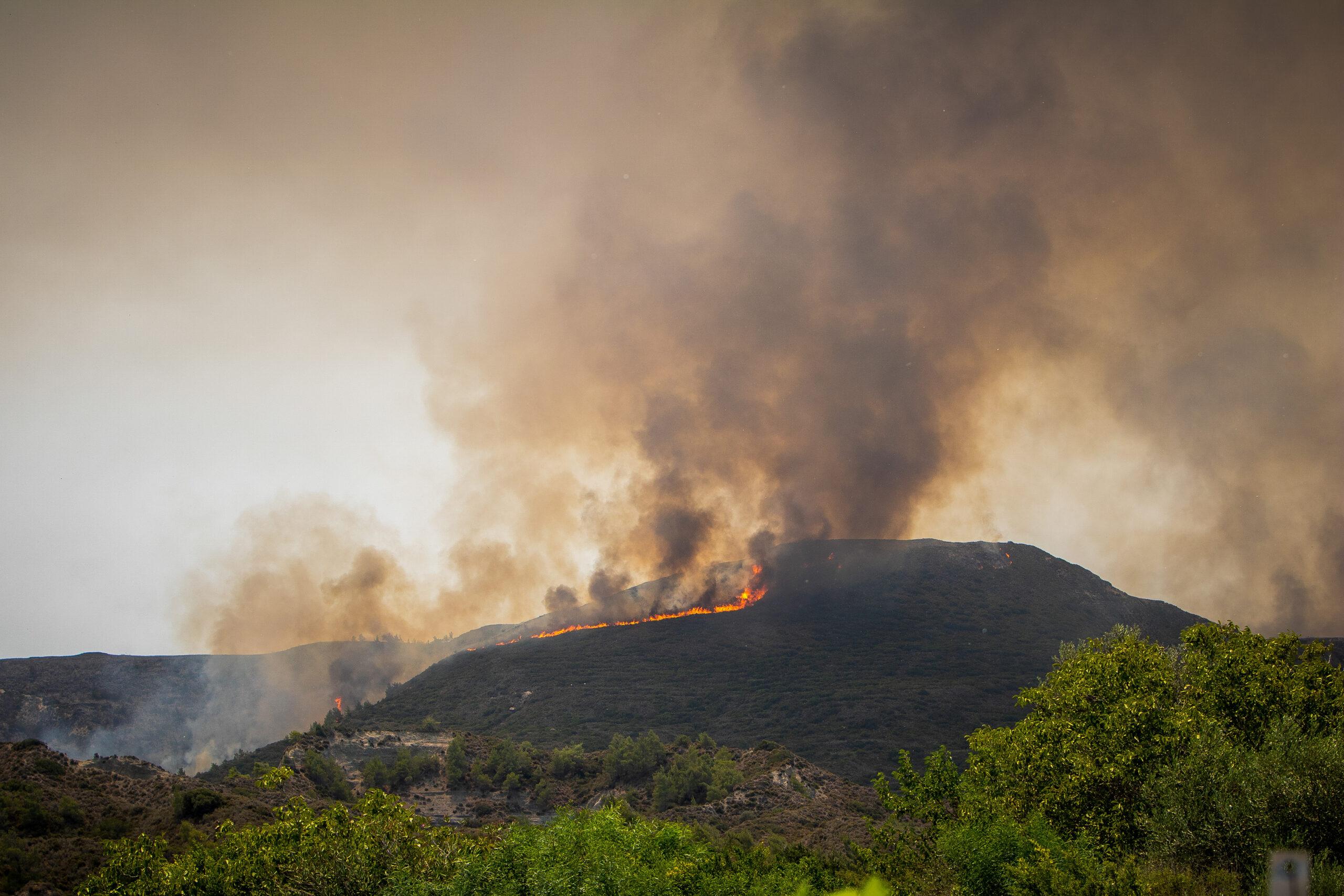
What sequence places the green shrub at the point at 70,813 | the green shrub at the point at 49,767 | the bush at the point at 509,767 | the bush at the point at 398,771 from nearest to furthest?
the green shrub at the point at 70,813
the green shrub at the point at 49,767
the bush at the point at 398,771
the bush at the point at 509,767

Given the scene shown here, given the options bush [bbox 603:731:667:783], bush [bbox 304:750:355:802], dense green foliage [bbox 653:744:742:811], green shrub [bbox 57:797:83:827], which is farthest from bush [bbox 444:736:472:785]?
green shrub [bbox 57:797:83:827]

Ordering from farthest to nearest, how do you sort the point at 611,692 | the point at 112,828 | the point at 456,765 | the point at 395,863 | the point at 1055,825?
the point at 611,692
the point at 456,765
the point at 112,828
the point at 1055,825
the point at 395,863

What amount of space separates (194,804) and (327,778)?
144 ft

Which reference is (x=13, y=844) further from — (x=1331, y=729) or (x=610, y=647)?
(x=610, y=647)

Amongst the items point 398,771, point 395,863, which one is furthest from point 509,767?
point 395,863

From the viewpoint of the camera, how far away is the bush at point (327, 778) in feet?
285

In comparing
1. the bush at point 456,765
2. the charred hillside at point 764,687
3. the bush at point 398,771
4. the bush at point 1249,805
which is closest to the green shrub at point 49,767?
the bush at point 398,771

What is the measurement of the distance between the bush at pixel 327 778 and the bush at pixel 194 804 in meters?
37.3

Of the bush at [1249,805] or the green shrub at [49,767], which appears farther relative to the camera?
the green shrub at [49,767]

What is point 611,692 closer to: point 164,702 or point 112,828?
point 164,702

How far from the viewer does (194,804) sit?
50.0 m

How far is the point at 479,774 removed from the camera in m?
98.9

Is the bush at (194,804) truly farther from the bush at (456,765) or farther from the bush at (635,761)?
the bush at (635,761)

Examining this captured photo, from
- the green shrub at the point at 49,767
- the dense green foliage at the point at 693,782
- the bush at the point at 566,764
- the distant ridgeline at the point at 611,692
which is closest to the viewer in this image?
the green shrub at the point at 49,767
